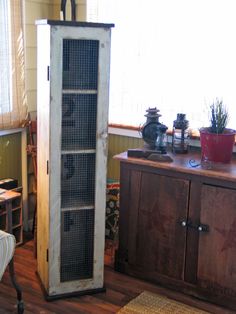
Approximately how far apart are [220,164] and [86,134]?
0.85m

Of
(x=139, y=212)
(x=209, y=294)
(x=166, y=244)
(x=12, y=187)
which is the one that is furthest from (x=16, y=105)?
(x=209, y=294)

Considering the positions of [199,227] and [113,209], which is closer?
[199,227]

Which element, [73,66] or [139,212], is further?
[139,212]

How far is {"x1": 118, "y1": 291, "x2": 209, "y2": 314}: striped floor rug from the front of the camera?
288cm

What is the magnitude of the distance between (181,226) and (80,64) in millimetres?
1163

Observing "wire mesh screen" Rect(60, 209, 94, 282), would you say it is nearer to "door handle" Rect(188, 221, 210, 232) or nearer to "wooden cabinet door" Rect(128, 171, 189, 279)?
"wooden cabinet door" Rect(128, 171, 189, 279)

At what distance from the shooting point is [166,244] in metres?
3.11

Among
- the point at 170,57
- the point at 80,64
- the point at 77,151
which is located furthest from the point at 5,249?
the point at 170,57

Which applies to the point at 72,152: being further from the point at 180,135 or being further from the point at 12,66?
the point at 12,66

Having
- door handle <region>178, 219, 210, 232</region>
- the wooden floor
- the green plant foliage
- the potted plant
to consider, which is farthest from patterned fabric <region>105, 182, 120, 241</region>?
the green plant foliage

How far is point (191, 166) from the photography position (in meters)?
2.94

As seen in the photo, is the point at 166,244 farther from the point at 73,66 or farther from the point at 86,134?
the point at 73,66

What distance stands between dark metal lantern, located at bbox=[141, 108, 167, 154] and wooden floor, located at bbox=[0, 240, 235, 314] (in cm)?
90

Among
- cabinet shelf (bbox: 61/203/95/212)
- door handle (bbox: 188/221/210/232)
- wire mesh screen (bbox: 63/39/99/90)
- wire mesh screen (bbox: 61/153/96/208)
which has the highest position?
wire mesh screen (bbox: 63/39/99/90)
